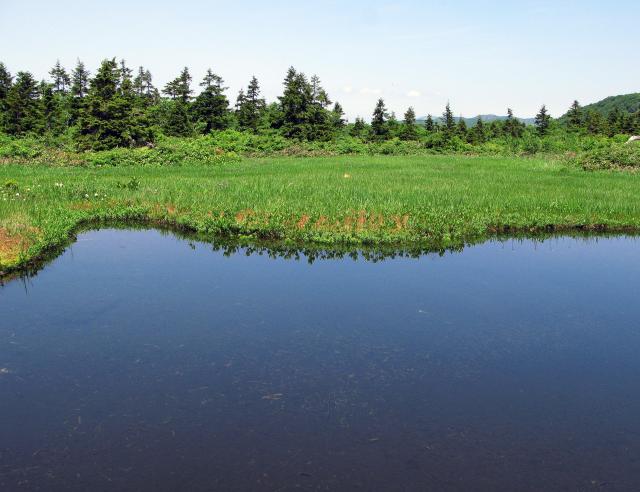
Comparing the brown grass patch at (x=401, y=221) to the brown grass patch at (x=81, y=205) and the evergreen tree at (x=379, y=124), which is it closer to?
the brown grass patch at (x=81, y=205)

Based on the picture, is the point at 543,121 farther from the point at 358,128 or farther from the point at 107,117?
the point at 107,117

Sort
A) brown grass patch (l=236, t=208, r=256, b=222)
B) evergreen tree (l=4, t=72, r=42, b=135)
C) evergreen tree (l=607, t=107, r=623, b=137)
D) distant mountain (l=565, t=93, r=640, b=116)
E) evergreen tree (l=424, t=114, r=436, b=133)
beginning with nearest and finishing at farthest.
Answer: brown grass patch (l=236, t=208, r=256, b=222), evergreen tree (l=4, t=72, r=42, b=135), evergreen tree (l=607, t=107, r=623, b=137), evergreen tree (l=424, t=114, r=436, b=133), distant mountain (l=565, t=93, r=640, b=116)

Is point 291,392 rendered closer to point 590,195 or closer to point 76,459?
point 76,459

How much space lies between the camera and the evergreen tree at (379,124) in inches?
2272

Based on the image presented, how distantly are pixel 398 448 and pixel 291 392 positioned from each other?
1.85 m

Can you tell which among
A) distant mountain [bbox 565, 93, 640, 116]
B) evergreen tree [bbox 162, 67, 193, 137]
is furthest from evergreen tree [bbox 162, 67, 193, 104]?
distant mountain [bbox 565, 93, 640, 116]

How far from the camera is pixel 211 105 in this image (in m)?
56.0

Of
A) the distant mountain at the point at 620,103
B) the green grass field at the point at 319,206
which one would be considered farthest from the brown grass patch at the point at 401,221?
the distant mountain at the point at 620,103

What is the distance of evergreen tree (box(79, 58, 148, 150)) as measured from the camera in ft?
130

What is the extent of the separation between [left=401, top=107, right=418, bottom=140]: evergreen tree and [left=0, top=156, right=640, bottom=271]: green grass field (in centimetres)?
3235

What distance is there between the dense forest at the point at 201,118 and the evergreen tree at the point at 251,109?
4.6 inches

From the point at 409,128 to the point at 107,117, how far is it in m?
32.6

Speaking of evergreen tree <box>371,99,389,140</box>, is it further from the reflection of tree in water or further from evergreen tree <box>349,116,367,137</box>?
the reflection of tree in water

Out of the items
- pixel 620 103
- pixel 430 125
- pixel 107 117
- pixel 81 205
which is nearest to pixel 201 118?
pixel 107 117
